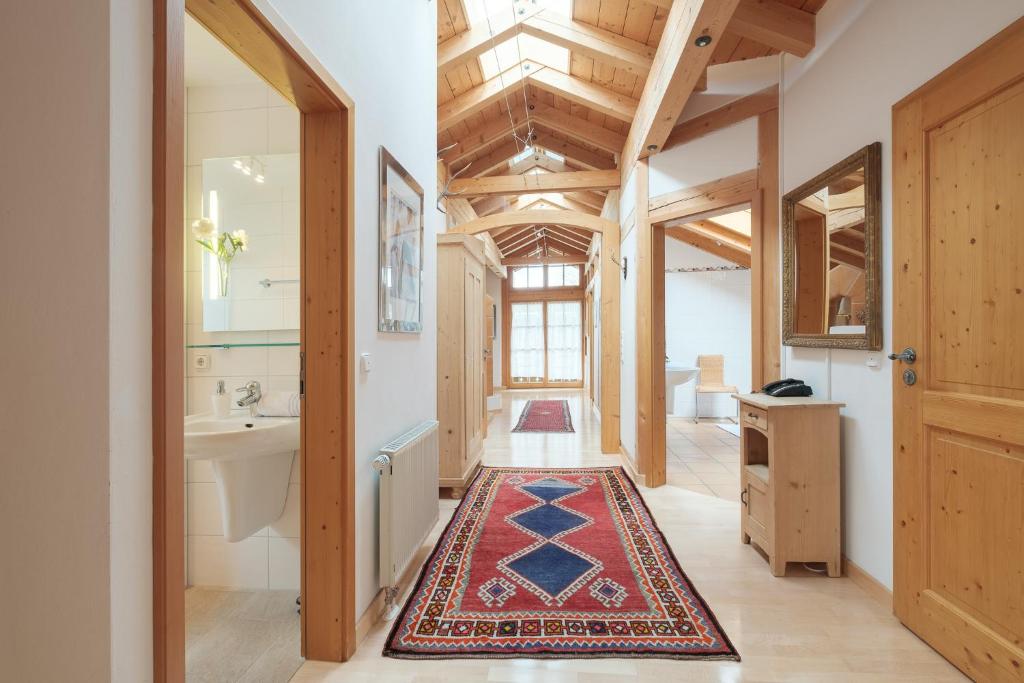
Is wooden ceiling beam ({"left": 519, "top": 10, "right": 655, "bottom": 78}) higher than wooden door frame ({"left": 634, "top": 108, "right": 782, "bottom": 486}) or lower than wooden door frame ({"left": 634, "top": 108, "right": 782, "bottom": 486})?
higher

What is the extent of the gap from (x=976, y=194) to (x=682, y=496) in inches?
98.5

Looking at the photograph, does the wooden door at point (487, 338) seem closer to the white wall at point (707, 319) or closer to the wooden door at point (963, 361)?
the white wall at point (707, 319)

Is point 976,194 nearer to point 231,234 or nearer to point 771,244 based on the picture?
point 771,244

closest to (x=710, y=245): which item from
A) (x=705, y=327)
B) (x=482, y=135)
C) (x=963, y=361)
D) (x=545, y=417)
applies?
(x=705, y=327)

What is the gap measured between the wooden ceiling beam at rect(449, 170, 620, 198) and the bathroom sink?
347 centimetres

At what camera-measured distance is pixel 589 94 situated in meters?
3.92

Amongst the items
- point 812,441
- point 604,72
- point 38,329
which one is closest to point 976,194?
point 812,441

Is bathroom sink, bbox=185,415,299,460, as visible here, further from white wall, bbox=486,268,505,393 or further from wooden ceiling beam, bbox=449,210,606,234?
white wall, bbox=486,268,505,393

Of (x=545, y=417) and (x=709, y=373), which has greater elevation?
(x=709, y=373)

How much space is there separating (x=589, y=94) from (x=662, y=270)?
1.66 m

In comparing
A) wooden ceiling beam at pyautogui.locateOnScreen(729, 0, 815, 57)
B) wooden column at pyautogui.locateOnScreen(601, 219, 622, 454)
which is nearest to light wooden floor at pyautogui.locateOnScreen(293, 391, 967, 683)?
wooden column at pyautogui.locateOnScreen(601, 219, 622, 454)

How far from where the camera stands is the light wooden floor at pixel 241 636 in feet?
5.34

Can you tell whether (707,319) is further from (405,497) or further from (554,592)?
(405,497)

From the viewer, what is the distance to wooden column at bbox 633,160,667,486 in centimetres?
360
